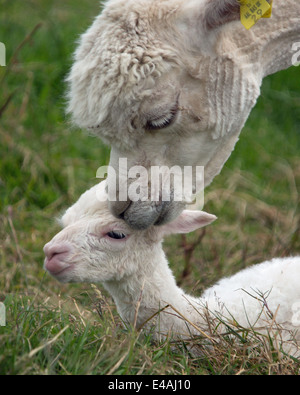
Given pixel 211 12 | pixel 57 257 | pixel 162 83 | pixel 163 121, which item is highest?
pixel 211 12

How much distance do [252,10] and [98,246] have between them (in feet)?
4.98

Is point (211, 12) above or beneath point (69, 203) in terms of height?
above

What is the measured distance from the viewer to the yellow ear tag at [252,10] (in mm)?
3416

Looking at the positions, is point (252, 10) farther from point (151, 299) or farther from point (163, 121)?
point (151, 299)

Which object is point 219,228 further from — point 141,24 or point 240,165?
point 141,24

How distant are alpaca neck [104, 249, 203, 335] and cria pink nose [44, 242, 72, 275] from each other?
0.33 meters

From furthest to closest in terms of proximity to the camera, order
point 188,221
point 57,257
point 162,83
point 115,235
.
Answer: point 188,221, point 115,235, point 57,257, point 162,83

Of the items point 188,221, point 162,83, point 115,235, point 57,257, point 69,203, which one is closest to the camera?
point 162,83

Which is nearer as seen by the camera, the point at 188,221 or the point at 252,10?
the point at 252,10

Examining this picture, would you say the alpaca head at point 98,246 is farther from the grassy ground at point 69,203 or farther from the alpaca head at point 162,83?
the grassy ground at point 69,203

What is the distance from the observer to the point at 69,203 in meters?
6.29

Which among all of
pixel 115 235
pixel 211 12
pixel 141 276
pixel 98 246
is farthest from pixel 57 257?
pixel 211 12
